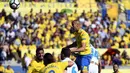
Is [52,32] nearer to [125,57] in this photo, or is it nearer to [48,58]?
[125,57]

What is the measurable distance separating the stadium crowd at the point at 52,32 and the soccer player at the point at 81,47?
816 centimetres

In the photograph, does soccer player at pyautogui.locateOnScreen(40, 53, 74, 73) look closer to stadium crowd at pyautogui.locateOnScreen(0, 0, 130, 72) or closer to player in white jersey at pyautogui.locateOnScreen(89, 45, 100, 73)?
player in white jersey at pyautogui.locateOnScreen(89, 45, 100, 73)

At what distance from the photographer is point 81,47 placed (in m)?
10.5

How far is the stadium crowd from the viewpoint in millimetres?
20070

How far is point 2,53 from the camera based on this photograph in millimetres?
19203

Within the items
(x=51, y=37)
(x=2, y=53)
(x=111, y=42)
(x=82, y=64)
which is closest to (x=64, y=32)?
(x=51, y=37)

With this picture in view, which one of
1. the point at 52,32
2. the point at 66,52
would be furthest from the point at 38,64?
the point at 52,32

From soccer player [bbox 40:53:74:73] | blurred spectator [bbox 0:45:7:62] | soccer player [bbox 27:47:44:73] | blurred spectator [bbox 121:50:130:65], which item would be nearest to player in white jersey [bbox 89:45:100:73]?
soccer player [bbox 27:47:44:73]

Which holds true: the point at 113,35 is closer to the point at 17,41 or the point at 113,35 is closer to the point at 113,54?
the point at 113,54

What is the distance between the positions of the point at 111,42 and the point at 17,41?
505 cm

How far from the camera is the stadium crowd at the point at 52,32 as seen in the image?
20070 mm

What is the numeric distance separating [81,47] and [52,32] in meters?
11.4

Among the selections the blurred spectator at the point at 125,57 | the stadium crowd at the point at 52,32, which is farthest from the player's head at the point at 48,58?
the blurred spectator at the point at 125,57

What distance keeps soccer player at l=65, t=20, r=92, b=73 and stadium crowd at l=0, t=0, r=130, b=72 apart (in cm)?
816
